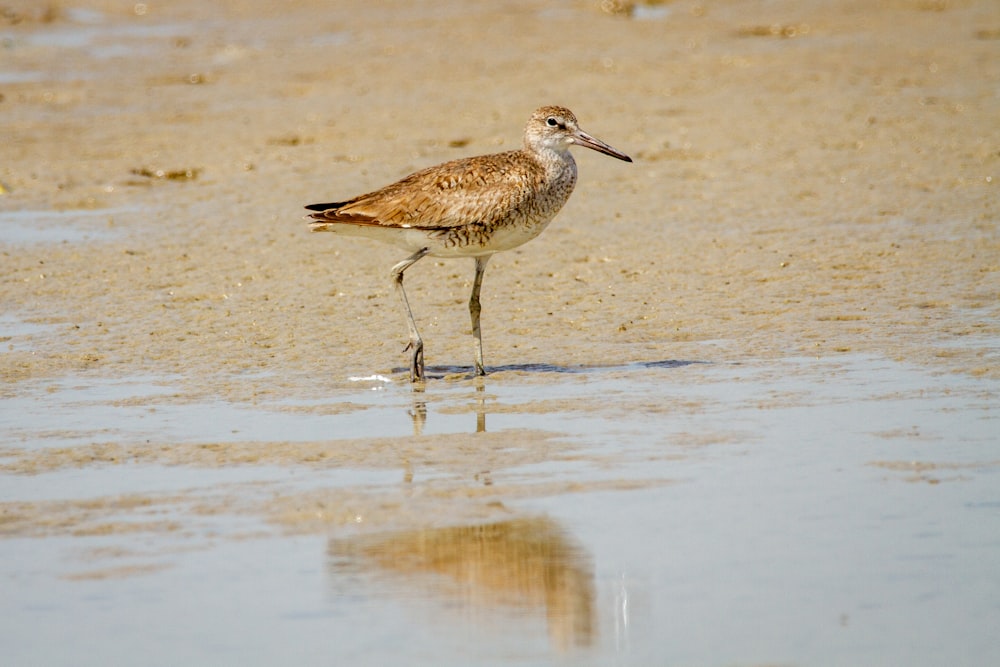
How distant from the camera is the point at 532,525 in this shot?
18.9 feet

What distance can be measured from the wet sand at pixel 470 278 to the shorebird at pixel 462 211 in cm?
64

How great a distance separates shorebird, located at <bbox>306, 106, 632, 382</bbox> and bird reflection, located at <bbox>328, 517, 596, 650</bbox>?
8.77ft

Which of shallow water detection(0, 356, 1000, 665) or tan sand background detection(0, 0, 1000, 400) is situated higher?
tan sand background detection(0, 0, 1000, 400)

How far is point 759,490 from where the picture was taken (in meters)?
6.09

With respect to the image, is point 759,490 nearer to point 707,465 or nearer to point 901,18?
point 707,465

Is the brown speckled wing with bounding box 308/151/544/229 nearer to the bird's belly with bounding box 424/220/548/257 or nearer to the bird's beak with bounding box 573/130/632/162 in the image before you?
the bird's belly with bounding box 424/220/548/257

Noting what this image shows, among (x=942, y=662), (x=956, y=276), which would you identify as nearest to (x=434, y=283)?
(x=956, y=276)

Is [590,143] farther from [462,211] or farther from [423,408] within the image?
[423,408]

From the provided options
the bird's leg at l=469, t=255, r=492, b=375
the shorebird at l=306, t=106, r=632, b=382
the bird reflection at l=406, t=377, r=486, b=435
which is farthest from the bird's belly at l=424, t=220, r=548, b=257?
the bird reflection at l=406, t=377, r=486, b=435

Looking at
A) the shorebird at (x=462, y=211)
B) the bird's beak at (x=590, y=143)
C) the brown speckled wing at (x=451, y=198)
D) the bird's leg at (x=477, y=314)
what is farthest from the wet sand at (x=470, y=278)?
the bird's beak at (x=590, y=143)

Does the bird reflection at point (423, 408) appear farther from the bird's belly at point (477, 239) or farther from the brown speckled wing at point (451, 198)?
the brown speckled wing at point (451, 198)

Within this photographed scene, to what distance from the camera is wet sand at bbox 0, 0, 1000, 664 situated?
254 inches

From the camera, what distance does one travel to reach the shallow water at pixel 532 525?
4781 mm

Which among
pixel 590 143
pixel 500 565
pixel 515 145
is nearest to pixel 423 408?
pixel 590 143
